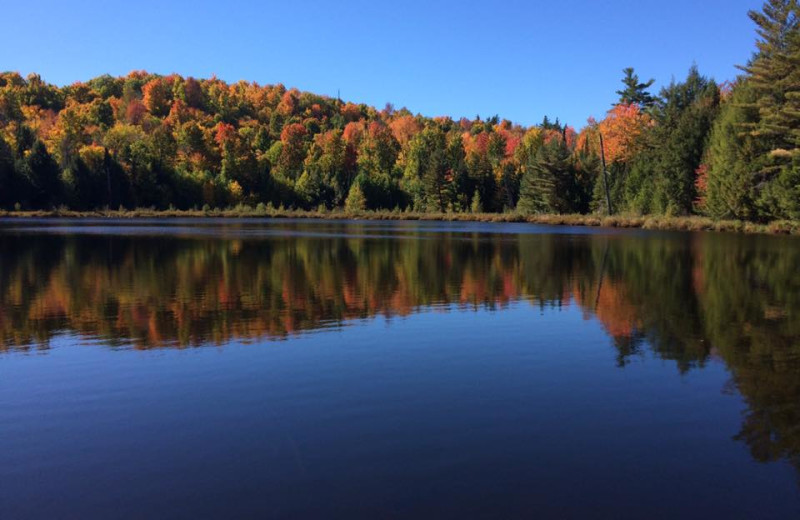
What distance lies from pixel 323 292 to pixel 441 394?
9409mm

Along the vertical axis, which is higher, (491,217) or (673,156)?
(673,156)

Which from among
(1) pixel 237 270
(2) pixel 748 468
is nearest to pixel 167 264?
(1) pixel 237 270

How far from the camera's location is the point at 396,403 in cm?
764

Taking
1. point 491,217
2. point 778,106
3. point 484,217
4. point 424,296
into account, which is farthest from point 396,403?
point 484,217

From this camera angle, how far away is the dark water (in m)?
5.26

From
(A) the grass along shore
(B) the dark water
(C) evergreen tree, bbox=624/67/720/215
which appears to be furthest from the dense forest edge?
(B) the dark water

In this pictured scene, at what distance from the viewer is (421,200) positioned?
11219 centimetres

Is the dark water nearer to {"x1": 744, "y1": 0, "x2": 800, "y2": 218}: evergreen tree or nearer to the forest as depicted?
{"x1": 744, "y1": 0, "x2": 800, "y2": 218}: evergreen tree

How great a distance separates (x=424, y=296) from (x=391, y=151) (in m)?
119

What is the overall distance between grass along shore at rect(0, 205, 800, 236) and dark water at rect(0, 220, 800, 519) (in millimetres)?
37206

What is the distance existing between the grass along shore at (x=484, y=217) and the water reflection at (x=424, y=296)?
72.0 feet

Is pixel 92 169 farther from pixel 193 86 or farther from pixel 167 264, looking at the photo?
pixel 167 264

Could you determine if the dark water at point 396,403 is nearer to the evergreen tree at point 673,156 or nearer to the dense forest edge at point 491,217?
the dense forest edge at point 491,217

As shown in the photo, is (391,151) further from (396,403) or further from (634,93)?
(396,403)
